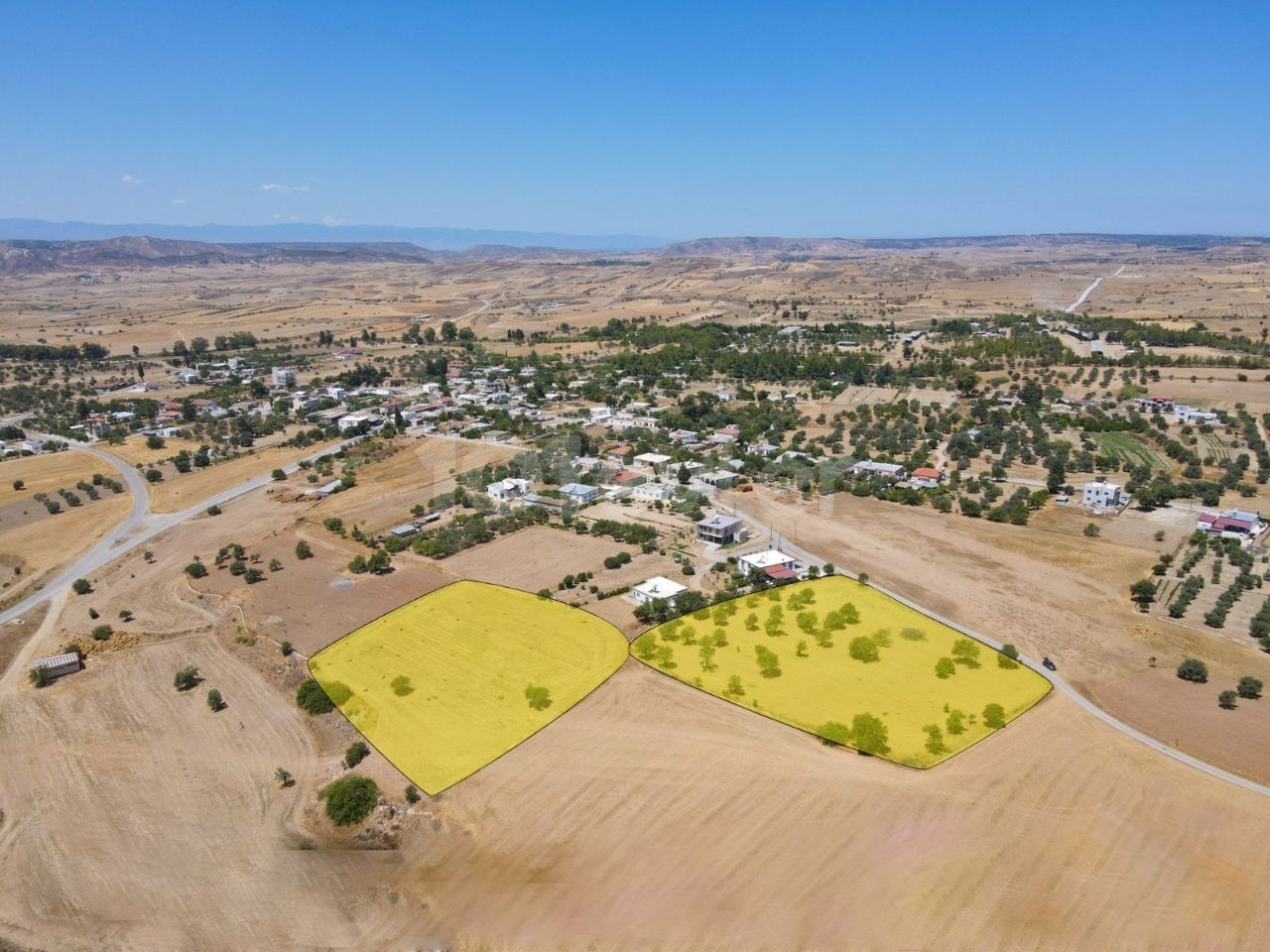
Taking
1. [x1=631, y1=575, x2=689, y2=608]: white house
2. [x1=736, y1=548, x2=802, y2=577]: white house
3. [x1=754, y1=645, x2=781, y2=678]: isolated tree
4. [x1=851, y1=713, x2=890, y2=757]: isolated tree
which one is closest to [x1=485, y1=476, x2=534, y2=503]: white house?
[x1=631, y1=575, x2=689, y2=608]: white house

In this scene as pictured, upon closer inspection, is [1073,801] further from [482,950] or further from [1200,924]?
[482,950]

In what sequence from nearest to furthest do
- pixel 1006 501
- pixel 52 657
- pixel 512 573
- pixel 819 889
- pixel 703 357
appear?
pixel 819 889
pixel 52 657
pixel 512 573
pixel 1006 501
pixel 703 357

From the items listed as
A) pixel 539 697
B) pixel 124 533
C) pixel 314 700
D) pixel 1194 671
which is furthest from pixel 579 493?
pixel 1194 671

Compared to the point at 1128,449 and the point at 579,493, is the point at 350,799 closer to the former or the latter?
the point at 579,493

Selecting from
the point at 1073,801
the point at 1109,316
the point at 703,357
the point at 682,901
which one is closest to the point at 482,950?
the point at 682,901

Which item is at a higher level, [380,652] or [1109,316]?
[1109,316]

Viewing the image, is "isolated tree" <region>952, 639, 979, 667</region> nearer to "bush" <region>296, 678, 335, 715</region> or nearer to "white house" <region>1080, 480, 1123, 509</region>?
"white house" <region>1080, 480, 1123, 509</region>

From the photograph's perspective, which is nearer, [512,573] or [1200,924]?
[1200,924]

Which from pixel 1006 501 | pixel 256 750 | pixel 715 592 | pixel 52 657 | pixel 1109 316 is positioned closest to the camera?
pixel 256 750

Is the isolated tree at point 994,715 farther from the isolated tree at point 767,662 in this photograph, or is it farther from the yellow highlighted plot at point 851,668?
the isolated tree at point 767,662
